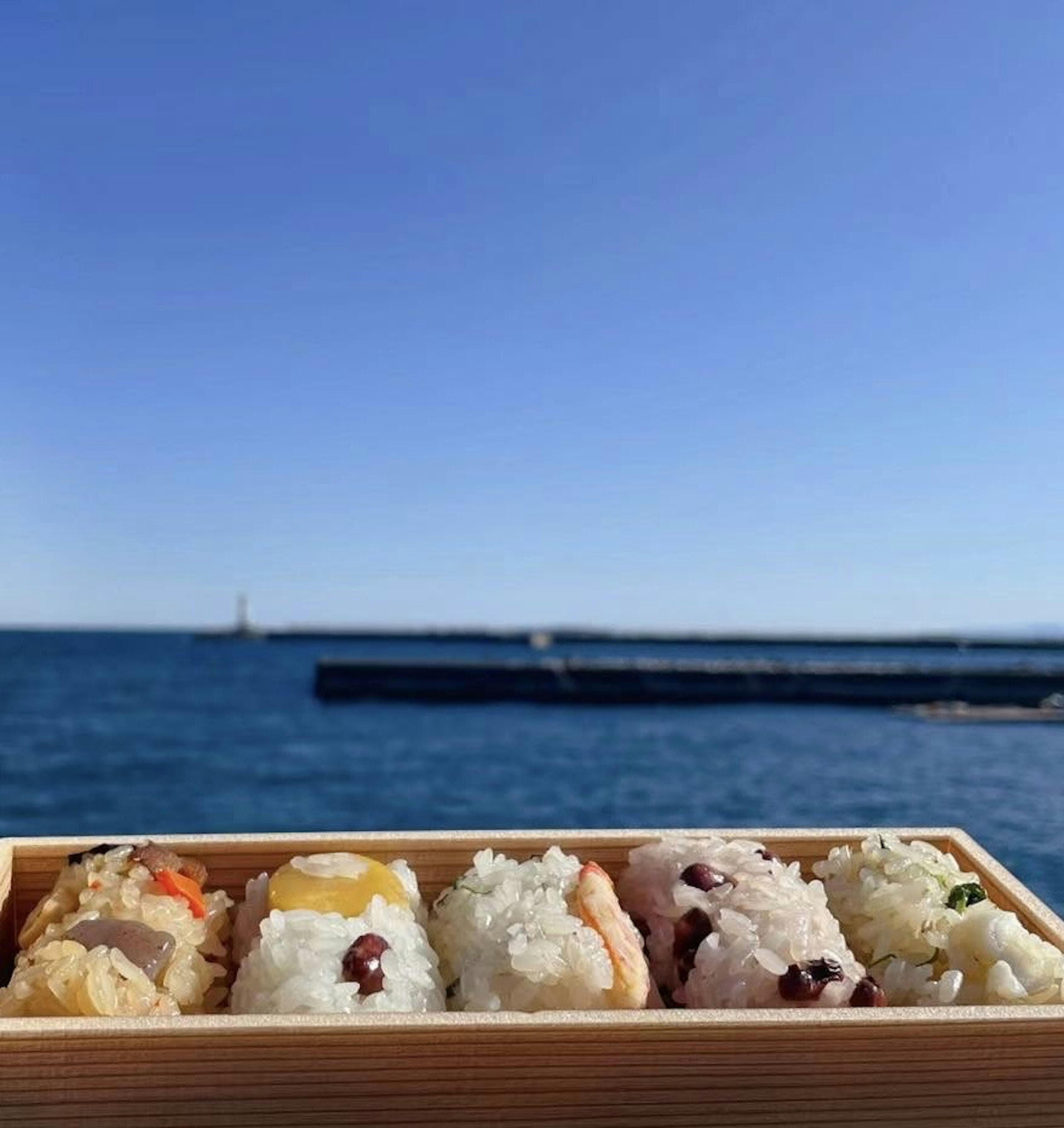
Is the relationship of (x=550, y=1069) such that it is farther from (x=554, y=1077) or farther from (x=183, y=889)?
(x=183, y=889)

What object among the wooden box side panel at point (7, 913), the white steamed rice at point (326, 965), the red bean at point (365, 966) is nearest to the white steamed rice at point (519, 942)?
the white steamed rice at point (326, 965)

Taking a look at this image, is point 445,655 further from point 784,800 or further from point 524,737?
point 784,800

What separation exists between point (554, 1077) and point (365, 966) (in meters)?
0.44

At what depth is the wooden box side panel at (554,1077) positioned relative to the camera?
161 centimetres

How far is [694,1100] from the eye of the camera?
1.70 metres

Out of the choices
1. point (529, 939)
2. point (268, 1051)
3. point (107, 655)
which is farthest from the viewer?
point (107, 655)

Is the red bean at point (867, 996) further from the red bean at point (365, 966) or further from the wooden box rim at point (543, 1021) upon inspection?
the red bean at point (365, 966)

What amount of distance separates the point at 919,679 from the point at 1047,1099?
42.2m

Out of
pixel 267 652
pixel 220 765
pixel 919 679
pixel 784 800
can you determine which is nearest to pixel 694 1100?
pixel 784 800

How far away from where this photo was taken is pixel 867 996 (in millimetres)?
1830

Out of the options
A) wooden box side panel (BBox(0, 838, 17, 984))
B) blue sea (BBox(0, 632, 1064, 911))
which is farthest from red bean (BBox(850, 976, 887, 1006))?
blue sea (BBox(0, 632, 1064, 911))

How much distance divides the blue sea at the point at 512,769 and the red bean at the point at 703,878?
6453 mm

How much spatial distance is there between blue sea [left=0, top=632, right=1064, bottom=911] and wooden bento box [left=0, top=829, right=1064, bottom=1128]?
6720mm

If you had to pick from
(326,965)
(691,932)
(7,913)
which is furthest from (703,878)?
(7,913)
